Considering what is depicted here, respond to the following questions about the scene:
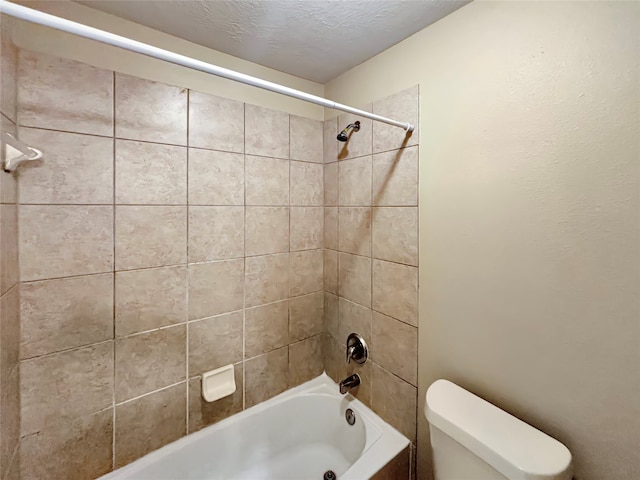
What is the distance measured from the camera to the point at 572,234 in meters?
0.82

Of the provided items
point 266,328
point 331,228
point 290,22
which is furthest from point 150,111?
point 266,328

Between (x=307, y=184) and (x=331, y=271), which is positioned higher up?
(x=307, y=184)

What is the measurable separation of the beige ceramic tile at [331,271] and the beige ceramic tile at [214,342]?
0.58 metres

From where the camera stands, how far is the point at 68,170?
41.5 inches

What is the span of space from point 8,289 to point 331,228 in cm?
139

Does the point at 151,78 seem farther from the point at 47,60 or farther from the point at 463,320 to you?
the point at 463,320

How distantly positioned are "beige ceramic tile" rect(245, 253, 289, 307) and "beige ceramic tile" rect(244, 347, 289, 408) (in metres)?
0.33

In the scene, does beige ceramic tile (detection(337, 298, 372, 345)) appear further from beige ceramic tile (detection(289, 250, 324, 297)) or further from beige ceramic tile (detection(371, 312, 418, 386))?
beige ceramic tile (detection(289, 250, 324, 297))

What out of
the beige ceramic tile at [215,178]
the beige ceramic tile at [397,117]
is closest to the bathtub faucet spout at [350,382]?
the beige ceramic tile at [215,178]

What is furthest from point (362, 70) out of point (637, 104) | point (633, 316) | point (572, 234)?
point (633, 316)

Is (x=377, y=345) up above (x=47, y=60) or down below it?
below

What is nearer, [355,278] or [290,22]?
[290,22]

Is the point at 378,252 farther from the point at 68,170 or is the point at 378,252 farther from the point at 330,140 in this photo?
the point at 68,170

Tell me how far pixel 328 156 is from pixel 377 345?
115cm
